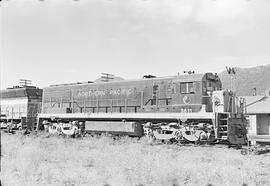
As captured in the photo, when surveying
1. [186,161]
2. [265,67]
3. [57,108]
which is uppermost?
[265,67]

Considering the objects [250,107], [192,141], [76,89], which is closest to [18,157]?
[192,141]

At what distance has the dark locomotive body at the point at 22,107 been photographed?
2389 cm

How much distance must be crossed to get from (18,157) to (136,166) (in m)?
4.68

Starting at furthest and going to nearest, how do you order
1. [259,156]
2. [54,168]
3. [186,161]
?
[259,156], [186,161], [54,168]

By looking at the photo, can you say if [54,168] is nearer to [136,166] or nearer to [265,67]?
[136,166]

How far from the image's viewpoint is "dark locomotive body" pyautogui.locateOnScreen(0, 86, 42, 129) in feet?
78.4

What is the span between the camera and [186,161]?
10.9 metres

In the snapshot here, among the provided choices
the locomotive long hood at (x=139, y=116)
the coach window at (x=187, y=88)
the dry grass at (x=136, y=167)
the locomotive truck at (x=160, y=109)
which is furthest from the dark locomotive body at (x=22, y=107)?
the coach window at (x=187, y=88)

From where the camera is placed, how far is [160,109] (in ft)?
55.4

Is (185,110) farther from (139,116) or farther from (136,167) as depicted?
(136,167)

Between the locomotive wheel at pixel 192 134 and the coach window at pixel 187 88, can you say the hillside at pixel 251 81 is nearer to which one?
the coach window at pixel 187 88

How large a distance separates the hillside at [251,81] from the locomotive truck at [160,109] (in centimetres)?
6528

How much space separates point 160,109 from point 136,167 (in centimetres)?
799

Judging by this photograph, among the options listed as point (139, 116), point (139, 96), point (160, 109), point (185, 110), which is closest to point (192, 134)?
point (185, 110)
